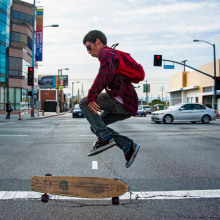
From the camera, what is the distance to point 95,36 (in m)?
3.36

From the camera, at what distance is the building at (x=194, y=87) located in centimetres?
4416

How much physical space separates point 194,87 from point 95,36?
155 feet

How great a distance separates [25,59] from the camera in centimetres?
4634

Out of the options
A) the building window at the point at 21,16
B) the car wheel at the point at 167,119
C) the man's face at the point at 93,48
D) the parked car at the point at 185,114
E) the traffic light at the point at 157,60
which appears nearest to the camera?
the man's face at the point at 93,48

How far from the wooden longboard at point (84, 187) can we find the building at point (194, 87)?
4222 centimetres

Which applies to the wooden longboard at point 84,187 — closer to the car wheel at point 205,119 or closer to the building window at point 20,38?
the car wheel at point 205,119

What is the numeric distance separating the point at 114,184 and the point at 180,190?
170 centimetres

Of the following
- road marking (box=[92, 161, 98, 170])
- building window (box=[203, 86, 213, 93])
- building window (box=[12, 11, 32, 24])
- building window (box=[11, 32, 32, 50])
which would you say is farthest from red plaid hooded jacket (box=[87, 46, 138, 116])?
building window (box=[12, 11, 32, 24])

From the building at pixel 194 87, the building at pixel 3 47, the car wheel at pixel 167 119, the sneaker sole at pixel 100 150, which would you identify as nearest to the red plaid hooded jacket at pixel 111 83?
the sneaker sole at pixel 100 150

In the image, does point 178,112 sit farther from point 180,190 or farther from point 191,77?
point 191,77

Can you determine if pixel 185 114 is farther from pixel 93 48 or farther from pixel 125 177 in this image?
pixel 93 48

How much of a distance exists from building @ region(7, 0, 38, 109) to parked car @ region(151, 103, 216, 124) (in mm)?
25859

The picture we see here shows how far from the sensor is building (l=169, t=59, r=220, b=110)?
44.2 metres

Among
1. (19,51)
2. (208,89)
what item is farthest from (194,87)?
(19,51)
